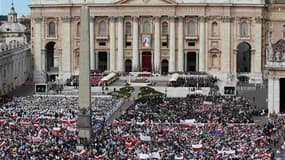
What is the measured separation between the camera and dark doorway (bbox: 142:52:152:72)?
119m

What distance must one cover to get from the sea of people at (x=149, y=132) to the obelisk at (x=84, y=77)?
36.8 inches

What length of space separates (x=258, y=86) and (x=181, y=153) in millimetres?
60822

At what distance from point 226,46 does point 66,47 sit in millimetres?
24580

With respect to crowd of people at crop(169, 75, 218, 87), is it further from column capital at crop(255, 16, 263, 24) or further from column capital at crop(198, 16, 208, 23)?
column capital at crop(255, 16, 263, 24)

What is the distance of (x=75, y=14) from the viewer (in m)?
119

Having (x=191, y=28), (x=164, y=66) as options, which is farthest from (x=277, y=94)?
(x=164, y=66)

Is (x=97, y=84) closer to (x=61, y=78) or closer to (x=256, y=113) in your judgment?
(x=61, y=78)

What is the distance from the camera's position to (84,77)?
5669 cm

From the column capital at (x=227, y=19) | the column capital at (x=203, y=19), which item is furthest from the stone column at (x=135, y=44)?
the column capital at (x=227, y=19)

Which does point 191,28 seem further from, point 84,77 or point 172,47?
point 84,77

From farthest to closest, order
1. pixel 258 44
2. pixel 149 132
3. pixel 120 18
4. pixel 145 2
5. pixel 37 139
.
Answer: pixel 120 18 < pixel 145 2 < pixel 258 44 < pixel 149 132 < pixel 37 139

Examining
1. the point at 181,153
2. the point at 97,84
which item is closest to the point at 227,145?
the point at 181,153

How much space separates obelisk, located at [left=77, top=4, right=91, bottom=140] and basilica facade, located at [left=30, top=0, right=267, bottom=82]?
Answer: 199 feet

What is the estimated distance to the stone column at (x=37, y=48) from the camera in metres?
119
